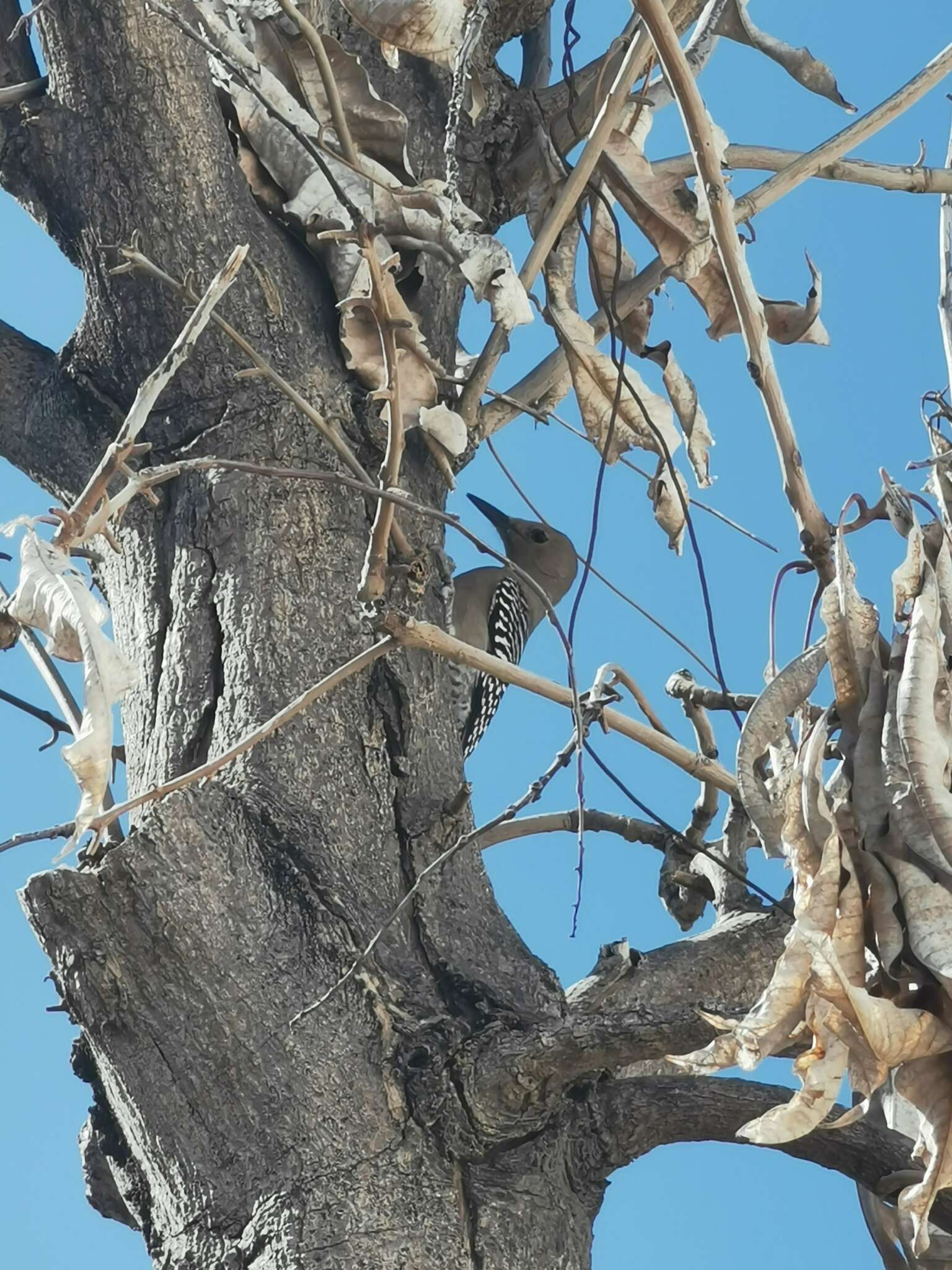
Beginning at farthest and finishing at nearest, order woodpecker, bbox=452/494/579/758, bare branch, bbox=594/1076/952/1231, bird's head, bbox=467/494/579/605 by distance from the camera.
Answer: bird's head, bbox=467/494/579/605
woodpecker, bbox=452/494/579/758
bare branch, bbox=594/1076/952/1231

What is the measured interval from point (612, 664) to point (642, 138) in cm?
71

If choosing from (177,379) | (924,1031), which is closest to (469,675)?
(177,379)

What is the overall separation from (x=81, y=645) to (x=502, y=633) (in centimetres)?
328

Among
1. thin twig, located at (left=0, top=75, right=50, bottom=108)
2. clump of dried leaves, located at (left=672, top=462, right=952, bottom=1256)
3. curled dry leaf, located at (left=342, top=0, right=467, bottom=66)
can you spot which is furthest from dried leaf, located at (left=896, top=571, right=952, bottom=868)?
thin twig, located at (left=0, top=75, right=50, bottom=108)

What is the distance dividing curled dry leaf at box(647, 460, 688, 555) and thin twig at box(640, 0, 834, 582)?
1.80 ft

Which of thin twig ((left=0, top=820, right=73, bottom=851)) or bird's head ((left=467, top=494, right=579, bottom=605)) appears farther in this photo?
bird's head ((left=467, top=494, right=579, bottom=605))

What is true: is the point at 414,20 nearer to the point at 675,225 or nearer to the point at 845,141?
the point at 675,225

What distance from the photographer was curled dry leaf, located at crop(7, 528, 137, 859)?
1146 mm

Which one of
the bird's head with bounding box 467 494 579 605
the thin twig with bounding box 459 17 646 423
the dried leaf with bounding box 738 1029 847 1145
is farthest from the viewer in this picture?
the bird's head with bounding box 467 494 579 605

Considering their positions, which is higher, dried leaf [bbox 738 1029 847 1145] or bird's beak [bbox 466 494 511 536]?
bird's beak [bbox 466 494 511 536]

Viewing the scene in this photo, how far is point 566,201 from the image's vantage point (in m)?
1.80

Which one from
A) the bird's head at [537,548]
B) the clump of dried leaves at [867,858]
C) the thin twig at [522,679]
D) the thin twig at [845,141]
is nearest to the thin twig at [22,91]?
the thin twig at [845,141]

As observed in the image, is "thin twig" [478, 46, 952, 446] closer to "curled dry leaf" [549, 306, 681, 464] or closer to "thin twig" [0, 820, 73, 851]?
"curled dry leaf" [549, 306, 681, 464]

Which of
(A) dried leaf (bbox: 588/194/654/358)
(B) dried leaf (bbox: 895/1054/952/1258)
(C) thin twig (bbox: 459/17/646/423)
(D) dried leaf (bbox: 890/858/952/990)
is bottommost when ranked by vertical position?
(B) dried leaf (bbox: 895/1054/952/1258)
